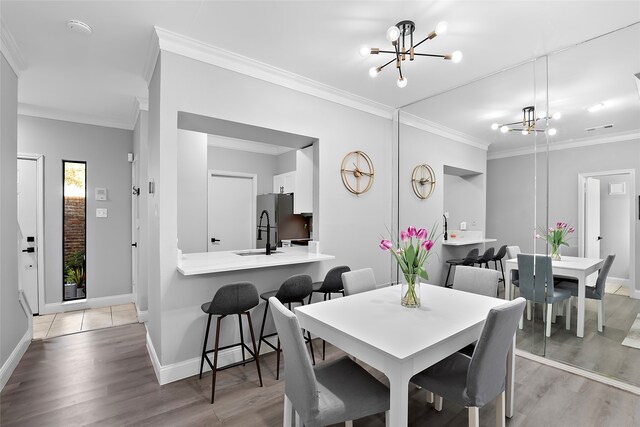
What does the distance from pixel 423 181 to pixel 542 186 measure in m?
1.44

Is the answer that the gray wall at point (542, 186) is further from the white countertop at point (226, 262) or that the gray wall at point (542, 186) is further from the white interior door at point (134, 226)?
the white interior door at point (134, 226)

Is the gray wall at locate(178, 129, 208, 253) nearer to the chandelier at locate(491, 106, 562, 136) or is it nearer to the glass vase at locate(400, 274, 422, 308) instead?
the glass vase at locate(400, 274, 422, 308)

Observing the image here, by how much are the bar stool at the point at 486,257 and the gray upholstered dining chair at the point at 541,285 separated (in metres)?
0.31

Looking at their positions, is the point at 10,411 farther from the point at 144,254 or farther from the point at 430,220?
the point at 430,220

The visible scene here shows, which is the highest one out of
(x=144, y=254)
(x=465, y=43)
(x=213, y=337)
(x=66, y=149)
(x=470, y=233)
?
(x=465, y=43)

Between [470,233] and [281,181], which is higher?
[281,181]

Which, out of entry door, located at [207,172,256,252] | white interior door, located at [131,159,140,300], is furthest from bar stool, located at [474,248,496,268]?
white interior door, located at [131,159,140,300]

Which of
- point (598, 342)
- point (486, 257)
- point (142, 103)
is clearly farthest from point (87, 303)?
point (598, 342)

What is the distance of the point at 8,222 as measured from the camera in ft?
8.38

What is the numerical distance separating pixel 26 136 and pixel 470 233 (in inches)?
228

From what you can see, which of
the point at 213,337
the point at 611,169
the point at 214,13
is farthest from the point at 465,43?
the point at 213,337

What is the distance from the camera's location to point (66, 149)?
416 cm

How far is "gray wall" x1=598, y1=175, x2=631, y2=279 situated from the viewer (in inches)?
92.2

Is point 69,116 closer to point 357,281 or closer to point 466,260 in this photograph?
point 357,281
